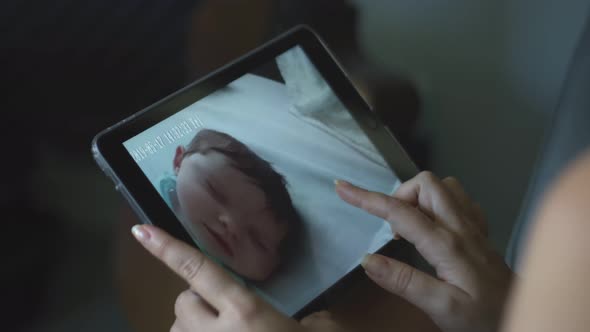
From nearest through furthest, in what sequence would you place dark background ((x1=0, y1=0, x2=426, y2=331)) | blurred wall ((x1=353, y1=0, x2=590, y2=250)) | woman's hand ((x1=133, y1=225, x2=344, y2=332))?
woman's hand ((x1=133, y1=225, x2=344, y2=332)) → dark background ((x1=0, y1=0, x2=426, y2=331)) → blurred wall ((x1=353, y1=0, x2=590, y2=250))

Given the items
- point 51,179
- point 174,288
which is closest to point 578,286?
point 174,288

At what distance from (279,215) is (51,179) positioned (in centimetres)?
25

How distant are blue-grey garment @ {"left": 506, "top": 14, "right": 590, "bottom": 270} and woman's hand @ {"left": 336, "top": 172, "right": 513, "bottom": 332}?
0.22 feet

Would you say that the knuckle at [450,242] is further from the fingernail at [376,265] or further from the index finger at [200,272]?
the index finger at [200,272]

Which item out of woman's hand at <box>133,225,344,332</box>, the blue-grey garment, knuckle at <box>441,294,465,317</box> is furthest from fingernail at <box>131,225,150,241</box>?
the blue-grey garment

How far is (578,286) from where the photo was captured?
404 mm

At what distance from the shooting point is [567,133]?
1.62 feet

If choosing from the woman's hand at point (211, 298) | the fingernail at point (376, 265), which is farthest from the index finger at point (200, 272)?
the fingernail at point (376, 265)

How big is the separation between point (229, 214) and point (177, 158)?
66 mm

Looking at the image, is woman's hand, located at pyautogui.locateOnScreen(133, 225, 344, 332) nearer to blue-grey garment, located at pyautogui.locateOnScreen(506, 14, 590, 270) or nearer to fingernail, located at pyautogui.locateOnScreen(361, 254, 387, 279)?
fingernail, located at pyautogui.locateOnScreen(361, 254, 387, 279)

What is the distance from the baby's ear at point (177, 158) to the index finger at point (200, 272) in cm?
7

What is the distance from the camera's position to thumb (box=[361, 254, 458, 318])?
0.44m

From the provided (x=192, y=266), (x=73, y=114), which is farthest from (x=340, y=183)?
(x=73, y=114)

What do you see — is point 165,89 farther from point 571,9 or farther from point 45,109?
point 571,9
